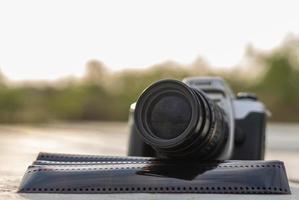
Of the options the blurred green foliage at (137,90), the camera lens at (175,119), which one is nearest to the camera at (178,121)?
the camera lens at (175,119)

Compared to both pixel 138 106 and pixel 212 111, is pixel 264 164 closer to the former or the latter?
pixel 212 111

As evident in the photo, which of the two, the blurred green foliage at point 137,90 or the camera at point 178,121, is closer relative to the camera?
the camera at point 178,121

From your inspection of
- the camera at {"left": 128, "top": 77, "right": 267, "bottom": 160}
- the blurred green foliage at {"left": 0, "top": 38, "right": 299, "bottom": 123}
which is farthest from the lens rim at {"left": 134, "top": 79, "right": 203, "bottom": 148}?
the blurred green foliage at {"left": 0, "top": 38, "right": 299, "bottom": 123}

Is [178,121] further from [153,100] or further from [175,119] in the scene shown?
[153,100]

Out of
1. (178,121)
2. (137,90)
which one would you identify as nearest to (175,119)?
(178,121)

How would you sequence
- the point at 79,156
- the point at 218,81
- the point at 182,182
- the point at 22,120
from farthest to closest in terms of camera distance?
the point at 22,120 < the point at 218,81 < the point at 79,156 < the point at 182,182

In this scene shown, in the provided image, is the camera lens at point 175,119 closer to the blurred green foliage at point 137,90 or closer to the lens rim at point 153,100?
the lens rim at point 153,100

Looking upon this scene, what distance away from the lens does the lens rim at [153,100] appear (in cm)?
233

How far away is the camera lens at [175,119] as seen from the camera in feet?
7.70

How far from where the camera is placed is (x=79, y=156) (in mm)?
2707

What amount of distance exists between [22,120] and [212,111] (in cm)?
1951

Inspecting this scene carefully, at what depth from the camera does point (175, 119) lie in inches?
95.7

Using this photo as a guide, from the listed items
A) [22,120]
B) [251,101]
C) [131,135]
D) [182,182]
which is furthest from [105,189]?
[22,120]

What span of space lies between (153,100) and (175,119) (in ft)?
0.38
